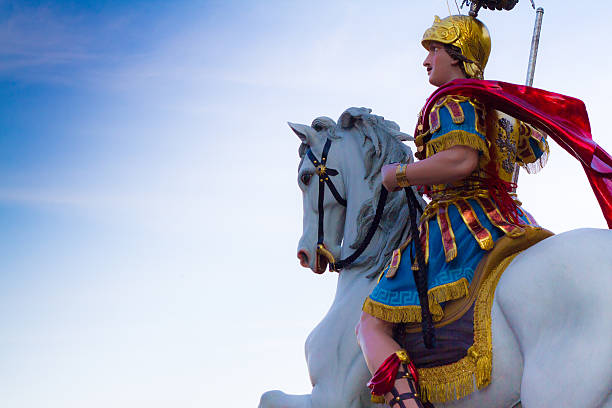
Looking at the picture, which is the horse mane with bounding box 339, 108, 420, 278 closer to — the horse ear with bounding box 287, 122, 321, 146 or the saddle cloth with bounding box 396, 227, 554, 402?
the horse ear with bounding box 287, 122, 321, 146

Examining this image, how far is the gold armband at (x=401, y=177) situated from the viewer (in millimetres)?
4277

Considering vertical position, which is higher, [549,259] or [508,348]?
[549,259]

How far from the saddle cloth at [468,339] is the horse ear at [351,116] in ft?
5.01

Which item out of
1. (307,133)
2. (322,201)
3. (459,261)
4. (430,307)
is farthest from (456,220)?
(307,133)

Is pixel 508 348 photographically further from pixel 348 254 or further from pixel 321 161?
pixel 321 161

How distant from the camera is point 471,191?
4.33m

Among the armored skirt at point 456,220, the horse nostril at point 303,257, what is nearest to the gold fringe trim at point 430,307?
the armored skirt at point 456,220

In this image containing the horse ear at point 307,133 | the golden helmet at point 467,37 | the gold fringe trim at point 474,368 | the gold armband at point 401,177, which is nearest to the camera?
the gold fringe trim at point 474,368

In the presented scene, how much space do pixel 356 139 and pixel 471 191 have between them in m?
1.13

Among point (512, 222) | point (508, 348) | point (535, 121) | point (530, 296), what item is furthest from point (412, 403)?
point (535, 121)

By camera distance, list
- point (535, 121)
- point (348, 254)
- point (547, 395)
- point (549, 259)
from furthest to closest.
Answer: point (348, 254)
point (535, 121)
point (549, 259)
point (547, 395)

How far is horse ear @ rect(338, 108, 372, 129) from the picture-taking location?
5223mm

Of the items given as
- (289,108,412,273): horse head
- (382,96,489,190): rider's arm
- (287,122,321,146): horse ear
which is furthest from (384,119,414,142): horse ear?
(382,96,489,190): rider's arm

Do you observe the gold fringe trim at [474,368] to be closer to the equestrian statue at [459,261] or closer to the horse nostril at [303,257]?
the equestrian statue at [459,261]
